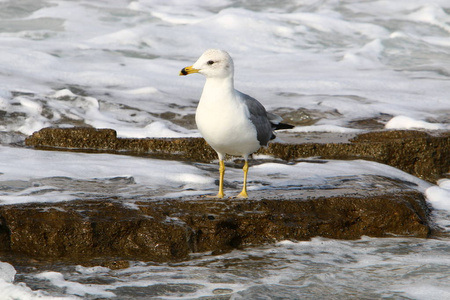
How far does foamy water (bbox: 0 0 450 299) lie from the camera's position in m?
3.61

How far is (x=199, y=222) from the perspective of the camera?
4.13 metres

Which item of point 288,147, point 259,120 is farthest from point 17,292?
point 288,147

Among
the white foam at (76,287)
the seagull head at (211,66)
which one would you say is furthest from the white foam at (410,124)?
the white foam at (76,287)

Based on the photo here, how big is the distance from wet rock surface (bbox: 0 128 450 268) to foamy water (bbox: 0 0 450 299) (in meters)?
0.15

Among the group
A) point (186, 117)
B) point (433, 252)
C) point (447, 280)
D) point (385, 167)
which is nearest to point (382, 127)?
point (385, 167)

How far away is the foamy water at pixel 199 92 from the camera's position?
3.61 meters

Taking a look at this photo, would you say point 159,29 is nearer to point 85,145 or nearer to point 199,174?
point 85,145

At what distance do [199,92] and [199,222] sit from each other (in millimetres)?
6019

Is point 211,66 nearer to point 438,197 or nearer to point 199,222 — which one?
point 199,222

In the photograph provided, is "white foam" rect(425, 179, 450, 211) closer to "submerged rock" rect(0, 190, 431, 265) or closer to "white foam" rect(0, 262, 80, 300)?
"submerged rock" rect(0, 190, 431, 265)

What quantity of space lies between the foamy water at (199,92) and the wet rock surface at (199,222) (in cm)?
15

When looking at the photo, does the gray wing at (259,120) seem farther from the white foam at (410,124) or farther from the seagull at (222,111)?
the white foam at (410,124)

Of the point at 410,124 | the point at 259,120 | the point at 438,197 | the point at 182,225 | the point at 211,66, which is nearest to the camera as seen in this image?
the point at 182,225

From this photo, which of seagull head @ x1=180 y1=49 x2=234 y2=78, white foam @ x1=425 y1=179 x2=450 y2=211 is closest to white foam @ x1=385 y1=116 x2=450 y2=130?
white foam @ x1=425 y1=179 x2=450 y2=211
